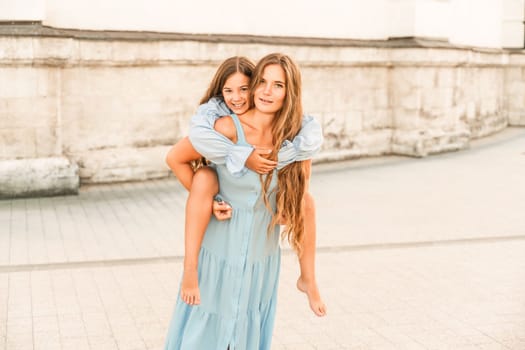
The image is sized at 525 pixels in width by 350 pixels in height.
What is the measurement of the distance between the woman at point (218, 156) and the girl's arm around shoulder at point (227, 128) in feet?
0.09

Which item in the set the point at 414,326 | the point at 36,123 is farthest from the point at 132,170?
the point at 414,326

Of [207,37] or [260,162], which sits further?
[207,37]

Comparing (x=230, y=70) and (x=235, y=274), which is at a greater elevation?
(x=230, y=70)

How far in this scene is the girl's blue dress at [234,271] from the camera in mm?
3188

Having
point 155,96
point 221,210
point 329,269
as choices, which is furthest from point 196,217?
point 155,96

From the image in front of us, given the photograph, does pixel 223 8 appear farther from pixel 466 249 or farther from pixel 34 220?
pixel 466 249

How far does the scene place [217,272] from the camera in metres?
3.27

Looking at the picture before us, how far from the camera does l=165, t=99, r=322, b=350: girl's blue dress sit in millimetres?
3188

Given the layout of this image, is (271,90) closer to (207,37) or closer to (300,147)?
(300,147)

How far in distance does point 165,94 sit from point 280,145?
752 cm

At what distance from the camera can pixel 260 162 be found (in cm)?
307

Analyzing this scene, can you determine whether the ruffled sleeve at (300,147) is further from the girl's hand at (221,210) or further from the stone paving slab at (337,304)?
the stone paving slab at (337,304)

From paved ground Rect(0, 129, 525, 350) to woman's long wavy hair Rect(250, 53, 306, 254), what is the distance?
153 centimetres

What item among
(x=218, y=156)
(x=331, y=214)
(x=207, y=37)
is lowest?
(x=331, y=214)
